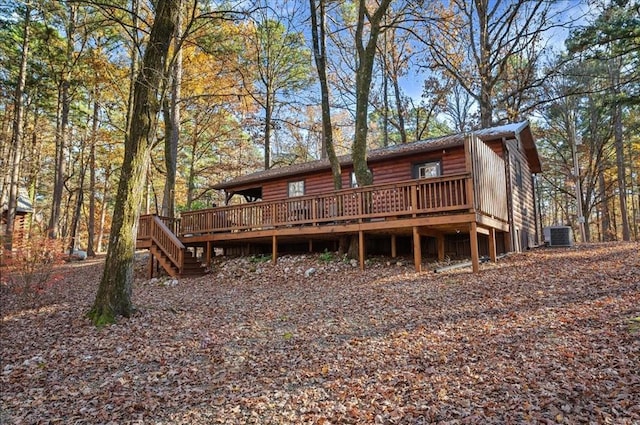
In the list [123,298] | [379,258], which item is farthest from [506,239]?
[123,298]

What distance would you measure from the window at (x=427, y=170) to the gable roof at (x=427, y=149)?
2.31 ft

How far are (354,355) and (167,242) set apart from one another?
10.4 meters

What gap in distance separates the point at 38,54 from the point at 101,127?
5.02 m

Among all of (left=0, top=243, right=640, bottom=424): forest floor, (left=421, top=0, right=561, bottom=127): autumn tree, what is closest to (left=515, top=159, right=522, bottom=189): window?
(left=421, top=0, right=561, bottom=127): autumn tree

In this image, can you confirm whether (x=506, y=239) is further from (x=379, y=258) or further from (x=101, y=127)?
(x=101, y=127)

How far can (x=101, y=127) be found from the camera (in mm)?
22547

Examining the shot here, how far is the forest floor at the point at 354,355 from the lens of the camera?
3.69m

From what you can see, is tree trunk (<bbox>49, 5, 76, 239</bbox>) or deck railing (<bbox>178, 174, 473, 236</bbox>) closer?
deck railing (<bbox>178, 174, 473, 236</bbox>)

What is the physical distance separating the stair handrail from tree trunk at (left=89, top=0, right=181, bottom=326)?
19.4 feet

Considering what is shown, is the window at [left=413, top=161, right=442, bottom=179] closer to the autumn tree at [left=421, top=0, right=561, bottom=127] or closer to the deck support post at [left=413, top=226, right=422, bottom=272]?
the deck support post at [left=413, top=226, right=422, bottom=272]

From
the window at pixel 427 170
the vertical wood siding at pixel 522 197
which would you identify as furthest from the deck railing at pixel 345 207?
the vertical wood siding at pixel 522 197

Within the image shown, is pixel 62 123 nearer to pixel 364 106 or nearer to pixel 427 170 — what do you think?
pixel 364 106

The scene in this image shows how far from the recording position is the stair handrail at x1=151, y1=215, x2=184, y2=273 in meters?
13.2

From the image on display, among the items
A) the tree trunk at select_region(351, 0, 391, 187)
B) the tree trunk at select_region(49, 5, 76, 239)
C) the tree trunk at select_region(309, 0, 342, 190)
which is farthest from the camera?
the tree trunk at select_region(49, 5, 76, 239)
